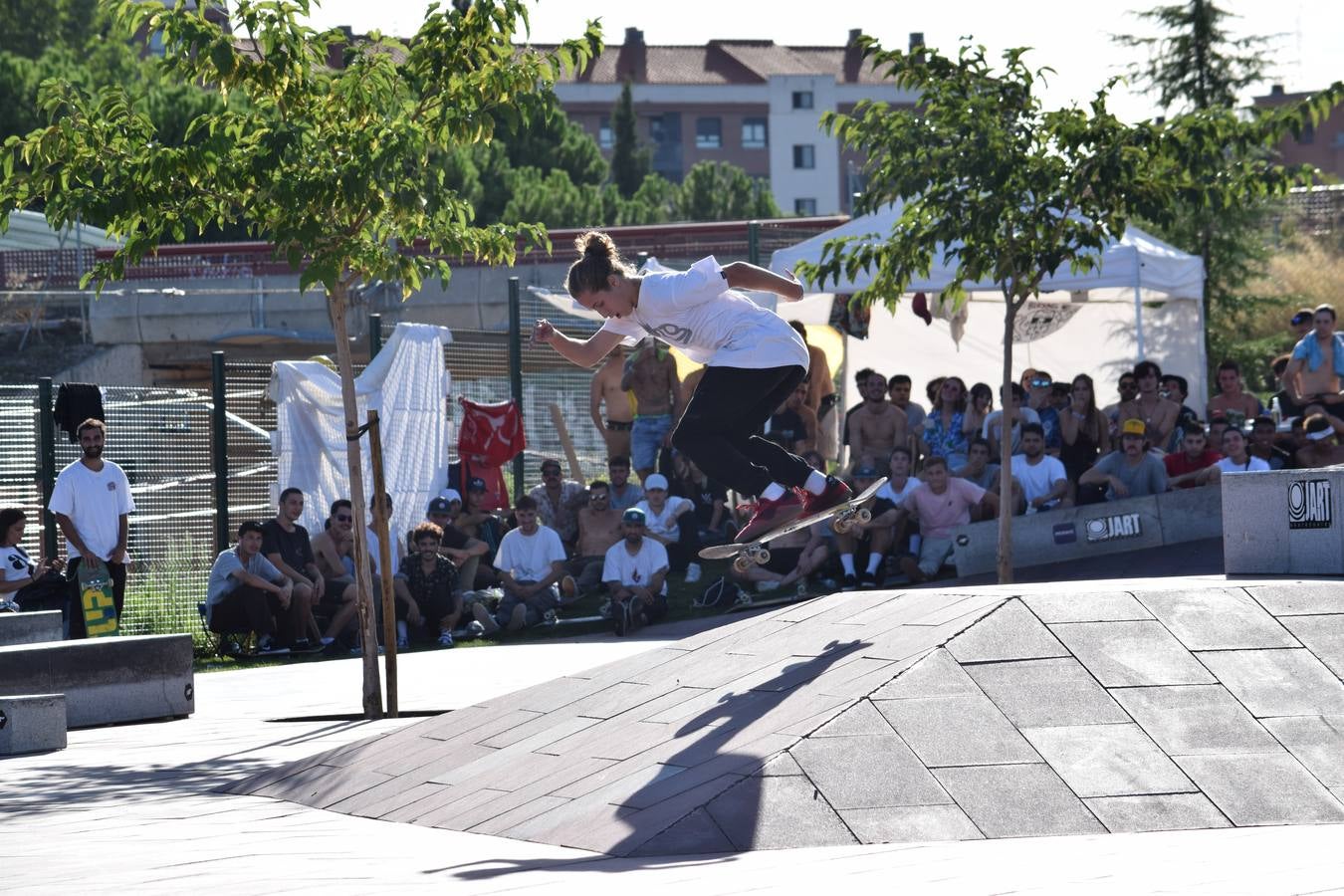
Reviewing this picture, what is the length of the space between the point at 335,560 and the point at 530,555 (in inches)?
65.0

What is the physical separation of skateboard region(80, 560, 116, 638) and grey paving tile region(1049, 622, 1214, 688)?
7.93m

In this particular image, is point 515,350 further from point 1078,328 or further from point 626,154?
point 626,154

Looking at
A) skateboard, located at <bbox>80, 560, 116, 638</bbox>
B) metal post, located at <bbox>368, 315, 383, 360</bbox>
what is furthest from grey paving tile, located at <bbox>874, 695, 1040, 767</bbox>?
metal post, located at <bbox>368, 315, 383, 360</bbox>

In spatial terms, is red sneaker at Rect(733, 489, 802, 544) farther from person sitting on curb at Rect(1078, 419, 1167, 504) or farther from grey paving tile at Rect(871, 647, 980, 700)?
person sitting on curb at Rect(1078, 419, 1167, 504)

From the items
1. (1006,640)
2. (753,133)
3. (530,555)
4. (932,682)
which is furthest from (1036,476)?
(753,133)

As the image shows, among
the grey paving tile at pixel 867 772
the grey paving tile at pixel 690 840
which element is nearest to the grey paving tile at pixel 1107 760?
the grey paving tile at pixel 867 772

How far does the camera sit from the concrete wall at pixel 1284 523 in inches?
302

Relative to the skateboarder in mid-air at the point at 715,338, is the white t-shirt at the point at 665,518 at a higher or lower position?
lower

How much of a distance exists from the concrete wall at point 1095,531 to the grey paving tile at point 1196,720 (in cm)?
705

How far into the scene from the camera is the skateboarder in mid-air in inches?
280

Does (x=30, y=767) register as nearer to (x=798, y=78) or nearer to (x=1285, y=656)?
(x=1285, y=656)

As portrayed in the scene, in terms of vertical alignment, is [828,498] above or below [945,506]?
above

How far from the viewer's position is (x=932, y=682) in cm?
591

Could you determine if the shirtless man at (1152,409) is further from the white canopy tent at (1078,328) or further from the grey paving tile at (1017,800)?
the grey paving tile at (1017,800)
